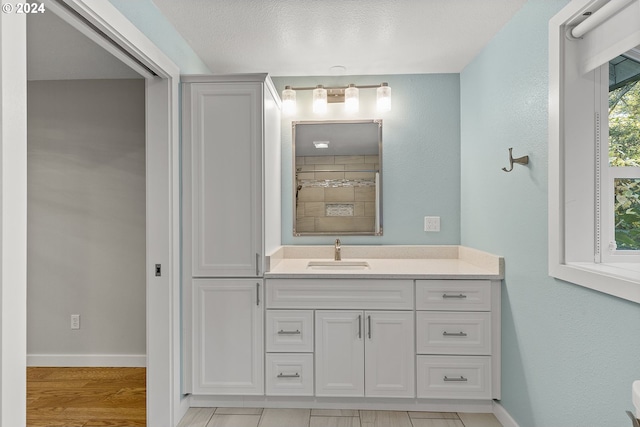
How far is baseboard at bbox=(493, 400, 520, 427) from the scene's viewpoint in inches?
86.0

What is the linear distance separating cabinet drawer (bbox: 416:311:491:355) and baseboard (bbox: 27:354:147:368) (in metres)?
2.24

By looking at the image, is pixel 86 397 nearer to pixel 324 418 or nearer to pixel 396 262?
pixel 324 418

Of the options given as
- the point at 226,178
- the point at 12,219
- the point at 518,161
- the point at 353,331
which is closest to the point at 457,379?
the point at 353,331

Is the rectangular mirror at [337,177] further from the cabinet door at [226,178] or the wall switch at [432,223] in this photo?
the cabinet door at [226,178]

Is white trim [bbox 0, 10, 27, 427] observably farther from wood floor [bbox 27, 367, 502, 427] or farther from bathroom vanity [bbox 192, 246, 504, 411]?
wood floor [bbox 27, 367, 502, 427]

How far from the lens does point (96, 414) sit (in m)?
2.47

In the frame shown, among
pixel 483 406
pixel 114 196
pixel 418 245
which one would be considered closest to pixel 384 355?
pixel 483 406

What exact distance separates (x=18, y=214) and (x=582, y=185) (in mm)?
2035

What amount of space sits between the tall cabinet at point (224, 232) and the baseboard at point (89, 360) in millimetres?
1077

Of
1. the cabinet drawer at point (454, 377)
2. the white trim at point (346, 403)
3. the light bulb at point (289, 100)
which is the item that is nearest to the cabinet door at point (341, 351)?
the white trim at point (346, 403)

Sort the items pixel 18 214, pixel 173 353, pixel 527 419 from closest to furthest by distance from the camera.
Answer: pixel 18 214, pixel 527 419, pixel 173 353

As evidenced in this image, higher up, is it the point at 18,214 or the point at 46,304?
the point at 18,214

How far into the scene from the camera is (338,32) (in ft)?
7.66

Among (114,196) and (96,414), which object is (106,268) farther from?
(96,414)
